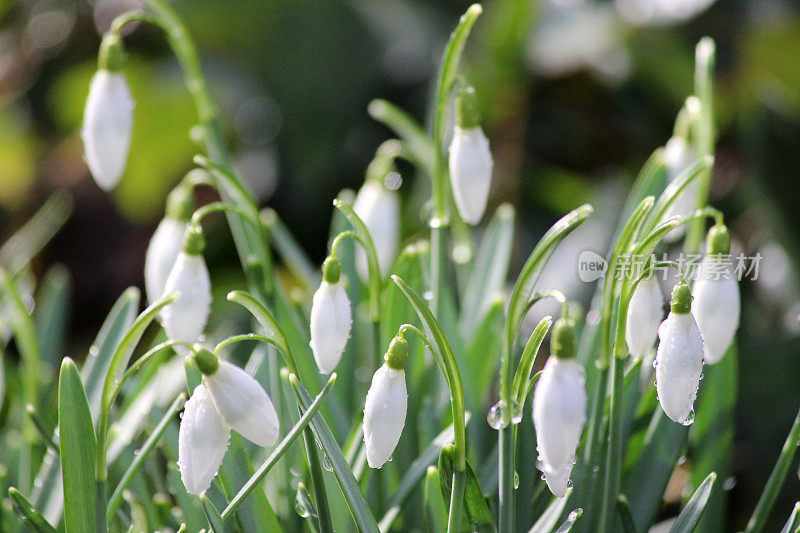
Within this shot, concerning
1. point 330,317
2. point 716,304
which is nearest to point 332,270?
point 330,317

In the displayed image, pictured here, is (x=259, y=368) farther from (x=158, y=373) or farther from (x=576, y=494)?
(x=576, y=494)

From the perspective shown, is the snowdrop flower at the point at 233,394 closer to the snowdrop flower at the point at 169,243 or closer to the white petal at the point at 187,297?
the white petal at the point at 187,297

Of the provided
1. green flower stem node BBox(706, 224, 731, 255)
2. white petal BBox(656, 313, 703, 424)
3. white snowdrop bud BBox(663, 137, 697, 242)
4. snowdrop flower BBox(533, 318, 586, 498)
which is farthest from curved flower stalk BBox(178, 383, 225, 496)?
white snowdrop bud BBox(663, 137, 697, 242)

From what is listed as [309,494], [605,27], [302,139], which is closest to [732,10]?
[605,27]

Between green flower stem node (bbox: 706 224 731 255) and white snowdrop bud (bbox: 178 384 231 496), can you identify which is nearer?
white snowdrop bud (bbox: 178 384 231 496)

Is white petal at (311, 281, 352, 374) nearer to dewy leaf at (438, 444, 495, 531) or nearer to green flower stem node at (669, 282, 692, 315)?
dewy leaf at (438, 444, 495, 531)
